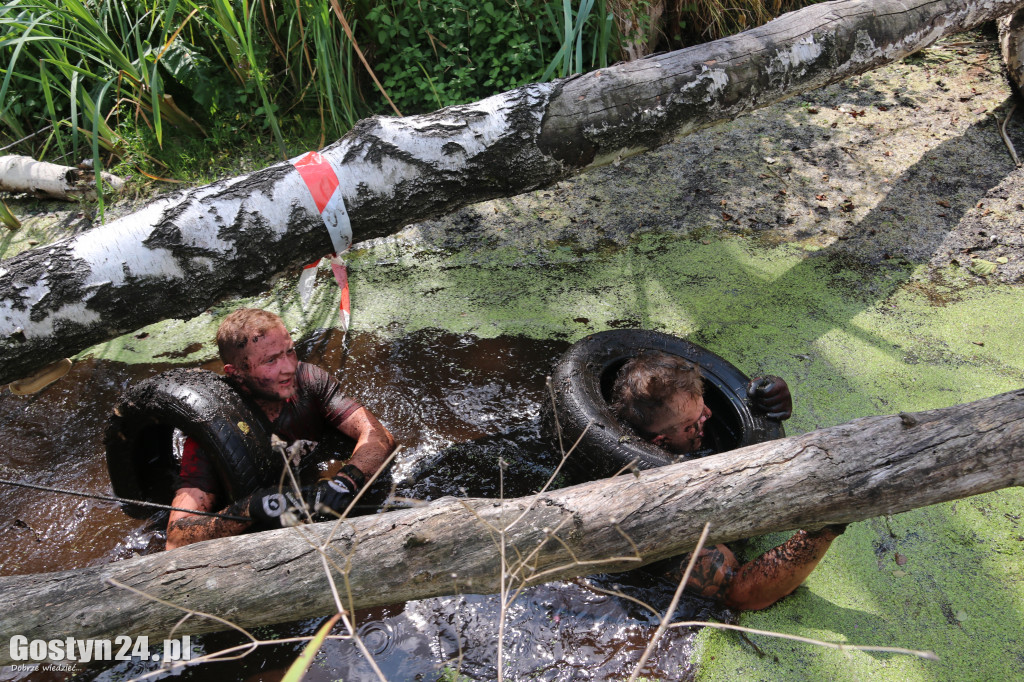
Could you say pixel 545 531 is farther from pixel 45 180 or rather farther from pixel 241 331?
pixel 45 180

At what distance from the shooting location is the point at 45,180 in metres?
4.35

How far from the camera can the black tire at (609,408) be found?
95.0 inches

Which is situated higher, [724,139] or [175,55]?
[175,55]

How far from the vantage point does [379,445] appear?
2.75m

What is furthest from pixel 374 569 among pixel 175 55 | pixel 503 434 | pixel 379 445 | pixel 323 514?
pixel 175 55

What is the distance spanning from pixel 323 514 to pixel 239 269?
94 cm

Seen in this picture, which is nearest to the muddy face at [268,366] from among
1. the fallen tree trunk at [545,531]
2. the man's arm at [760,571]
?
the fallen tree trunk at [545,531]

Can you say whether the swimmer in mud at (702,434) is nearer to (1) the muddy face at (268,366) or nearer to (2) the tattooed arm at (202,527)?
(1) the muddy face at (268,366)

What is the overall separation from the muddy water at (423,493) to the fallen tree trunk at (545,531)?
1.01 feet

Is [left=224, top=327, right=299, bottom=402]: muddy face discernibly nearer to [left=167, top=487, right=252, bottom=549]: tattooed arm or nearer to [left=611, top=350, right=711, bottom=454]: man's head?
[left=167, top=487, right=252, bottom=549]: tattooed arm

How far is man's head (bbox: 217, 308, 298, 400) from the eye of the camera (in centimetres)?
263

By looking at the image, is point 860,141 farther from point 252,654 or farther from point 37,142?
point 37,142

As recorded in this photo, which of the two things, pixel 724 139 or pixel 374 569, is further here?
pixel 724 139

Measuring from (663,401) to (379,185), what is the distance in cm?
134
